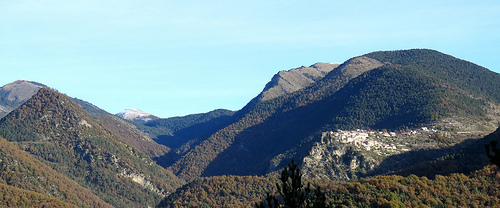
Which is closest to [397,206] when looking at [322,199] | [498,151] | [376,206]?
[376,206]

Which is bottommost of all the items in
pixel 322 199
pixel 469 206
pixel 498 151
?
pixel 469 206

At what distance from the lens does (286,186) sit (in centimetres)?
5466

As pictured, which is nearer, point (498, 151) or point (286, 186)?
point (498, 151)

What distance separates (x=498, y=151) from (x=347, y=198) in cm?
16328

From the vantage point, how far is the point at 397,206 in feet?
605

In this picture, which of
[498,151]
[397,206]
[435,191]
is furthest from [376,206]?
[498,151]

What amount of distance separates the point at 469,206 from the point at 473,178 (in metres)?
17.4

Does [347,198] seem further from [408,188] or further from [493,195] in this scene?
[493,195]

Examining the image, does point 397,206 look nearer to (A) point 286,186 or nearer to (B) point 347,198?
(B) point 347,198

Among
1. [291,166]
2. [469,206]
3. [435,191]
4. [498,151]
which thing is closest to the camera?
[498,151]

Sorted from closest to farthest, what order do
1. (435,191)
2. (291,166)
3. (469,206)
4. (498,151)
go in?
1. (498,151)
2. (291,166)
3. (469,206)
4. (435,191)

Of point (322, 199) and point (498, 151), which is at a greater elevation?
point (498, 151)

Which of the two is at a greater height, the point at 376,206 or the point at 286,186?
the point at 286,186

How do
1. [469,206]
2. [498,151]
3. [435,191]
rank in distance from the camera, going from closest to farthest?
1. [498,151]
2. [469,206]
3. [435,191]
